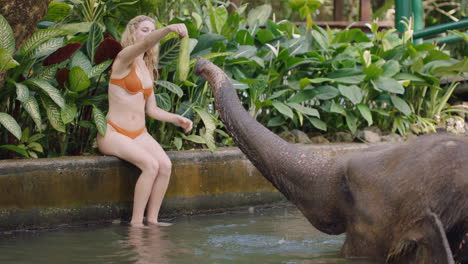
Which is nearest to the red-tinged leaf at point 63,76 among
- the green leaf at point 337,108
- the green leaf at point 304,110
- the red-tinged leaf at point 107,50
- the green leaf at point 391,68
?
the red-tinged leaf at point 107,50

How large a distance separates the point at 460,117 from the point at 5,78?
5968mm

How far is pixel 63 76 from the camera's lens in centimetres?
660

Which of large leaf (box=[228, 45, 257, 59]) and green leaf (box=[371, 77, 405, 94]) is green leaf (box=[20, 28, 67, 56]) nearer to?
large leaf (box=[228, 45, 257, 59])

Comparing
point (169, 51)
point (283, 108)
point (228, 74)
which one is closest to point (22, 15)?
point (169, 51)

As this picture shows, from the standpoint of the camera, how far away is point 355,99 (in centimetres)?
823

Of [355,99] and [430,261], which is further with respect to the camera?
[355,99]

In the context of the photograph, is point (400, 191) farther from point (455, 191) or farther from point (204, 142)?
point (204, 142)

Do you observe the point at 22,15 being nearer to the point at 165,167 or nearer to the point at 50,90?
the point at 50,90

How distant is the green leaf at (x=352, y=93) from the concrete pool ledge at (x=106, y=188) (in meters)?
0.98

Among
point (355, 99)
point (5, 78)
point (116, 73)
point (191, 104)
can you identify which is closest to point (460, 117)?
point (355, 99)

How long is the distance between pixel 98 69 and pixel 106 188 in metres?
1.07

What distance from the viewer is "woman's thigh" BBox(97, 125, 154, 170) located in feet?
20.7

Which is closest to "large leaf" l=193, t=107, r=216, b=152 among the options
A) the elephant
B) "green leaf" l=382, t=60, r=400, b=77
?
"green leaf" l=382, t=60, r=400, b=77

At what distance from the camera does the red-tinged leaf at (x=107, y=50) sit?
663cm
